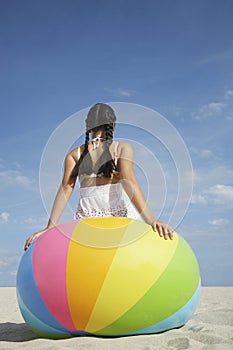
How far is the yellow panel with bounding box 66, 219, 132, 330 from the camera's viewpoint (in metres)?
3.46

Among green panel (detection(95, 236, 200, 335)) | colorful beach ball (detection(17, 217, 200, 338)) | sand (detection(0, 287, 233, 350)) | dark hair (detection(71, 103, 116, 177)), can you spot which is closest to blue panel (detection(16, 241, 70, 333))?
colorful beach ball (detection(17, 217, 200, 338))

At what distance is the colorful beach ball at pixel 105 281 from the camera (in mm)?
3473

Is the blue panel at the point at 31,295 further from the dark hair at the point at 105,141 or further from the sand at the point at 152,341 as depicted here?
the dark hair at the point at 105,141

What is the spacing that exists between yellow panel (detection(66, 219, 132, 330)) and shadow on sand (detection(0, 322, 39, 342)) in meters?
0.88

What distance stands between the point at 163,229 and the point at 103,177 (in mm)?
916

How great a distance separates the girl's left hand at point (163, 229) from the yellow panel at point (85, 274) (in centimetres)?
44

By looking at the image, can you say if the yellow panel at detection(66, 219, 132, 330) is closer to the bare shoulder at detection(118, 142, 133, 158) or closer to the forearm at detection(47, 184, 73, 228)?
the forearm at detection(47, 184, 73, 228)

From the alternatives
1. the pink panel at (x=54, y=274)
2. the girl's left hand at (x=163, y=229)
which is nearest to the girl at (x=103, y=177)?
the girl's left hand at (x=163, y=229)

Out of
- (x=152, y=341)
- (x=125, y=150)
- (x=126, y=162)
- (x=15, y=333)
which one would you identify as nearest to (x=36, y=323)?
(x=15, y=333)

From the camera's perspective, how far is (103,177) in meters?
4.44

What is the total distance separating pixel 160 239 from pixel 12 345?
1.62m

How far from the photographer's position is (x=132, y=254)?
356 centimetres

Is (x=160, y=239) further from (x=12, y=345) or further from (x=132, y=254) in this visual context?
(x=12, y=345)

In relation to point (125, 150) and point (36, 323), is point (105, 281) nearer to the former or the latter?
point (36, 323)
